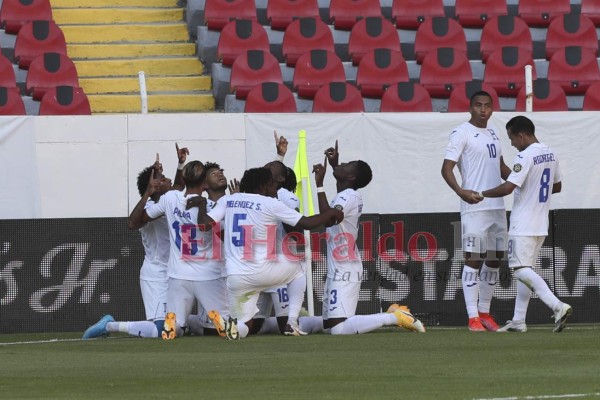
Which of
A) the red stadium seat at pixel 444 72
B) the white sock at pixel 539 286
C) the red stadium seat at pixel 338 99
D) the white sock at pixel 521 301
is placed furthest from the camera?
the red stadium seat at pixel 444 72

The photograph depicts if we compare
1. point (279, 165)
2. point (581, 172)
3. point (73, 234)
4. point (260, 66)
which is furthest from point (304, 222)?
point (260, 66)

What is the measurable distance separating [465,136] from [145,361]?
398cm

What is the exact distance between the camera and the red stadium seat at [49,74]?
17.0 meters

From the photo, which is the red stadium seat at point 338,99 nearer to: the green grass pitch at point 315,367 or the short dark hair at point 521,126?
the short dark hair at point 521,126

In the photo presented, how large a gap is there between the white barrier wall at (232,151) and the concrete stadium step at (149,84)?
3396 millimetres

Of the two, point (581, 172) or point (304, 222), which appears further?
point (581, 172)

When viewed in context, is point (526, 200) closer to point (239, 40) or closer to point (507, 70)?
point (507, 70)

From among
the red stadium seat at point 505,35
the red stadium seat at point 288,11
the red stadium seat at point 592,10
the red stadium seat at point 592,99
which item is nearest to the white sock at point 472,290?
the red stadium seat at point 592,99

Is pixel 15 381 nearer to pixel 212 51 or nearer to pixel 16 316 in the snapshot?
pixel 16 316

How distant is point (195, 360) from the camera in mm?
8852

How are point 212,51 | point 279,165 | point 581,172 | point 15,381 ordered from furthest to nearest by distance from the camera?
point 212,51 → point 581,172 → point 279,165 → point 15,381

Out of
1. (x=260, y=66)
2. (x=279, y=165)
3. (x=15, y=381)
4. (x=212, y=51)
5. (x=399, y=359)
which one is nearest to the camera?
(x=15, y=381)

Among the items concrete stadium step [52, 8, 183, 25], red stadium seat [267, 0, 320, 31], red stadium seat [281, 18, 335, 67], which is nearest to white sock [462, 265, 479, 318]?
red stadium seat [281, 18, 335, 67]

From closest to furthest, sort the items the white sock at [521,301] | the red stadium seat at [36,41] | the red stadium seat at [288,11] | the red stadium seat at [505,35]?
the white sock at [521,301], the red stadium seat at [36,41], the red stadium seat at [505,35], the red stadium seat at [288,11]
